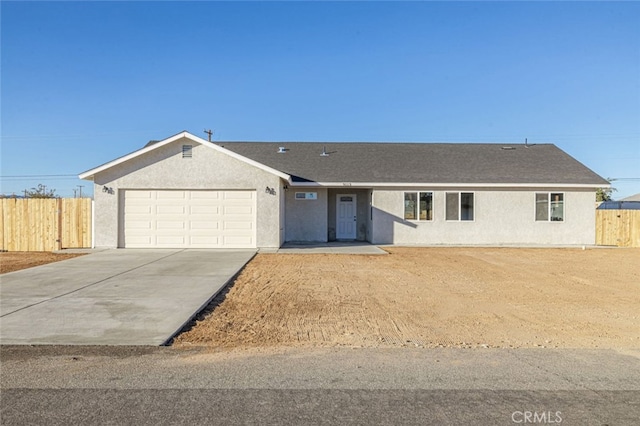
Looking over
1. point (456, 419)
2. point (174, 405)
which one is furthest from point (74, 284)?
point (456, 419)

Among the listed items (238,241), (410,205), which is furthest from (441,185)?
(238,241)

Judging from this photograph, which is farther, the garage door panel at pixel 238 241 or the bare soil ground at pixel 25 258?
the garage door panel at pixel 238 241

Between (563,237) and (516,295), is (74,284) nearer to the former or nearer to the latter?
(516,295)

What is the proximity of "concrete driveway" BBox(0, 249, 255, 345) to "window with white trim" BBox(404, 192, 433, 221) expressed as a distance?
880 centimetres

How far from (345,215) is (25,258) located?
509 inches

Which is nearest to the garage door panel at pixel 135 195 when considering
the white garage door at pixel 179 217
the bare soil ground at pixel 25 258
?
the white garage door at pixel 179 217

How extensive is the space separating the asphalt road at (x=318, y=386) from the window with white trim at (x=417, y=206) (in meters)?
14.4

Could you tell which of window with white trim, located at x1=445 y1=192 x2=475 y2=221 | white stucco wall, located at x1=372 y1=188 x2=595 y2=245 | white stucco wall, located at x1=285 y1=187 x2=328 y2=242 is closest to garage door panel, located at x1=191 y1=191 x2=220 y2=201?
white stucco wall, located at x1=285 y1=187 x2=328 y2=242

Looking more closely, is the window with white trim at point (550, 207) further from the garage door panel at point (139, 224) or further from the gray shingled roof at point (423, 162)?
the garage door panel at point (139, 224)

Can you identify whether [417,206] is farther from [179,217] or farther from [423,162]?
[179,217]

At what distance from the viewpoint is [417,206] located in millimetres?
19656

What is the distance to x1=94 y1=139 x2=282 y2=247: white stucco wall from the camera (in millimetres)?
16484

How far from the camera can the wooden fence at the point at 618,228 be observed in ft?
66.9

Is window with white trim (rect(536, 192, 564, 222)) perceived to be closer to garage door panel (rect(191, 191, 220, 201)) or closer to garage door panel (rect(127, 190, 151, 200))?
garage door panel (rect(191, 191, 220, 201))
